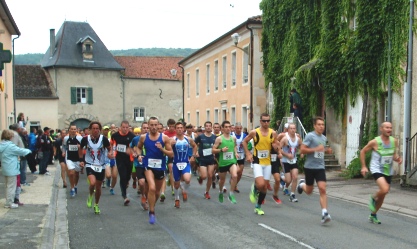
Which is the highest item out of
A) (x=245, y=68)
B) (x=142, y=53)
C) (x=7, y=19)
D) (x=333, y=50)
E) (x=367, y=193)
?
(x=142, y=53)

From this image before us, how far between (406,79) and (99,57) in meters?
49.2

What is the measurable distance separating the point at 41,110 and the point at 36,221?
47.4 m

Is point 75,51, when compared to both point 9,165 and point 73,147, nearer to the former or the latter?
point 73,147

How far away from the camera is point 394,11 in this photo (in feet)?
58.2

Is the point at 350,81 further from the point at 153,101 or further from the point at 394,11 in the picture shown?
the point at 153,101

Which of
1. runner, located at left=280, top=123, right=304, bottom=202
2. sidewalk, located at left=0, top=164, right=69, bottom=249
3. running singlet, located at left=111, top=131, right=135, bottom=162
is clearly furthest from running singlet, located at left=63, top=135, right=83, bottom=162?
runner, located at left=280, top=123, right=304, bottom=202

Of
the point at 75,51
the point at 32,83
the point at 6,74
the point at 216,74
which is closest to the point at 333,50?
the point at 216,74

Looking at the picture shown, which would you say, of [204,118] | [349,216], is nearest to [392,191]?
[349,216]

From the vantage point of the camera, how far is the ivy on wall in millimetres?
18031

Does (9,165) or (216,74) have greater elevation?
(216,74)

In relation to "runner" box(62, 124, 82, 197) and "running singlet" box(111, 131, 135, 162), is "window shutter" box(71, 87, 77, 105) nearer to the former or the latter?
"runner" box(62, 124, 82, 197)

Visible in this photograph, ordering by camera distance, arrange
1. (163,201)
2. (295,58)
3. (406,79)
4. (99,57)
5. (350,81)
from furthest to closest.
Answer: (99,57) < (295,58) < (350,81) < (406,79) < (163,201)

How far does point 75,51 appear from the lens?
62000 mm

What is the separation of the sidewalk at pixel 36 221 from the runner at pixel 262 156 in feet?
12.4
